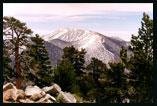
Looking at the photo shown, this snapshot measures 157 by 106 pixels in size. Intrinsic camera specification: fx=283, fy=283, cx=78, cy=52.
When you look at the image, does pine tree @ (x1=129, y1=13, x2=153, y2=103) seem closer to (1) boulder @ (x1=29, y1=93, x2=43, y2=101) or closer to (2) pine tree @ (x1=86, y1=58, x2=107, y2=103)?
(2) pine tree @ (x1=86, y1=58, x2=107, y2=103)

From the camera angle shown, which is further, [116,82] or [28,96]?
[116,82]

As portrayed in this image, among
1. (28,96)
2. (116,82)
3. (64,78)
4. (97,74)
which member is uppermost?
(28,96)

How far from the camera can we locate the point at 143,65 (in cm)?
3759

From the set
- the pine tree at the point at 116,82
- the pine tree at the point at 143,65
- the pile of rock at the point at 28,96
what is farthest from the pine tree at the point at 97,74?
the pile of rock at the point at 28,96

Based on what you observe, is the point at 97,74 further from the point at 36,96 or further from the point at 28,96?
the point at 36,96

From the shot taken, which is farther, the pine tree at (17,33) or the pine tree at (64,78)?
the pine tree at (64,78)

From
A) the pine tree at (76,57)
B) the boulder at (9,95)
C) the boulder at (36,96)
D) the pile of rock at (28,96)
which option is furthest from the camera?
the pine tree at (76,57)

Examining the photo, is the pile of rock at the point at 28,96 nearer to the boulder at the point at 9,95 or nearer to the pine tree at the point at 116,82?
the boulder at the point at 9,95

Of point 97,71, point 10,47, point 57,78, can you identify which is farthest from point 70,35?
point 10,47

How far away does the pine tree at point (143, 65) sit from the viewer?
36.7 meters

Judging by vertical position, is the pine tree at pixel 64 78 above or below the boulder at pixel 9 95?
below

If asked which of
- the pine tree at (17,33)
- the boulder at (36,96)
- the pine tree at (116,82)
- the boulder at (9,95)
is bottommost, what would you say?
the pine tree at (116,82)

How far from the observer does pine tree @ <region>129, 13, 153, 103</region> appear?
1443 inches

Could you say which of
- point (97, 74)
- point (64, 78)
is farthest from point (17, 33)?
point (97, 74)
